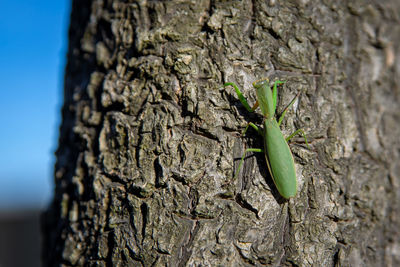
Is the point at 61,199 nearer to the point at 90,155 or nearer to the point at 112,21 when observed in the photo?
the point at 90,155

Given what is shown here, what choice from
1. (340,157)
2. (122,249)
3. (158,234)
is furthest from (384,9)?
(122,249)

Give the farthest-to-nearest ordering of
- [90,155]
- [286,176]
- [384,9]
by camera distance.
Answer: [384,9] → [90,155] → [286,176]

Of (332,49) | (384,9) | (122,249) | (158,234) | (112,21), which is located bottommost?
(122,249)
